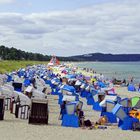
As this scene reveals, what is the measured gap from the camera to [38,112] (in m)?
20.6

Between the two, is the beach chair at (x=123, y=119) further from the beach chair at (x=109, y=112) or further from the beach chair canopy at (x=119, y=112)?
the beach chair at (x=109, y=112)

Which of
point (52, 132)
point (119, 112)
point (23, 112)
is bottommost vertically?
point (52, 132)

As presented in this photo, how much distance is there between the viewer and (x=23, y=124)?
20.2 meters

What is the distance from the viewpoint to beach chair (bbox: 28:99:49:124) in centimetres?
2038

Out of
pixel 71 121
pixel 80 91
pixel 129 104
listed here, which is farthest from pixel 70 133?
pixel 80 91

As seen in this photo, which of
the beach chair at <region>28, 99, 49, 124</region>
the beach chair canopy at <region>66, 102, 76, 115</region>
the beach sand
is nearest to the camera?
the beach sand

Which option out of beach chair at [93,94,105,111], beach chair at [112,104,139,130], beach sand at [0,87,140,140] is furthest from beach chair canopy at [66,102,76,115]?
beach chair at [93,94,105,111]

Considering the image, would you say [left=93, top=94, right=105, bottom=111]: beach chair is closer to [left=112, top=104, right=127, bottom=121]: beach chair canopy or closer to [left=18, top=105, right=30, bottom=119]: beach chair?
[left=112, top=104, right=127, bottom=121]: beach chair canopy

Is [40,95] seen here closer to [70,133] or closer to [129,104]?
[129,104]

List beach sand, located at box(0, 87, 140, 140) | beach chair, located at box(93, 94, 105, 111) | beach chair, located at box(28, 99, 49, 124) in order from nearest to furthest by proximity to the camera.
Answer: beach sand, located at box(0, 87, 140, 140) → beach chair, located at box(28, 99, 49, 124) → beach chair, located at box(93, 94, 105, 111)

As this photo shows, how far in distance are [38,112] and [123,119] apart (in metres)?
3.97

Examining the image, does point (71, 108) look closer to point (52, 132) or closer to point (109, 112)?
point (109, 112)

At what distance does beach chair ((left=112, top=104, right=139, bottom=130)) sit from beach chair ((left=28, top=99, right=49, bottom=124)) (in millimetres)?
3454

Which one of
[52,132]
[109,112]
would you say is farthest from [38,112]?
[109,112]
